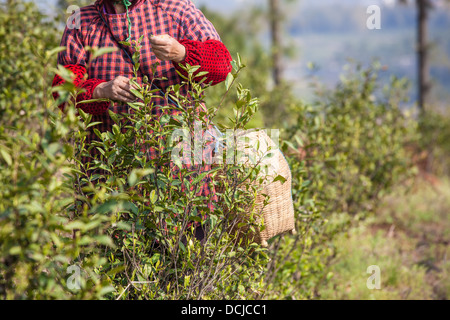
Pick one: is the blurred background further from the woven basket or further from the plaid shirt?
the woven basket

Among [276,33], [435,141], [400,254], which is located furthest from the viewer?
[276,33]

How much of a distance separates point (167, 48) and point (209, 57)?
0.21 meters

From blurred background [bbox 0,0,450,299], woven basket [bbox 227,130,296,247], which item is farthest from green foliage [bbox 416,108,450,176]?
woven basket [bbox 227,130,296,247]

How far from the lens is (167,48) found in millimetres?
1769

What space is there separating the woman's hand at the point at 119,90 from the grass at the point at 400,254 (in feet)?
6.75

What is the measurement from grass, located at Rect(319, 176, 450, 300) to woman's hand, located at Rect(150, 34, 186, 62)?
200cm

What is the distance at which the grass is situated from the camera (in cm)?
359

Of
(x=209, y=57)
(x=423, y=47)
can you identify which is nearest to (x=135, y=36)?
(x=209, y=57)

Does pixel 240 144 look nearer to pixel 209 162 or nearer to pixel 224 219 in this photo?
pixel 209 162

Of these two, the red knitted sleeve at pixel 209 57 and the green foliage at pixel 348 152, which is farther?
the green foliage at pixel 348 152

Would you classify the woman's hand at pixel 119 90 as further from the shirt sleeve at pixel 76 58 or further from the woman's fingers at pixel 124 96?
the shirt sleeve at pixel 76 58

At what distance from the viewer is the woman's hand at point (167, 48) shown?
1.74 meters

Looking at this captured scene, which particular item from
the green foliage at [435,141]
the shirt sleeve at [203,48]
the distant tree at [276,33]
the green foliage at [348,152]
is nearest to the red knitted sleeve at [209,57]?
the shirt sleeve at [203,48]

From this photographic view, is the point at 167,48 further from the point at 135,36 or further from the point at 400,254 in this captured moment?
the point at 400,254
